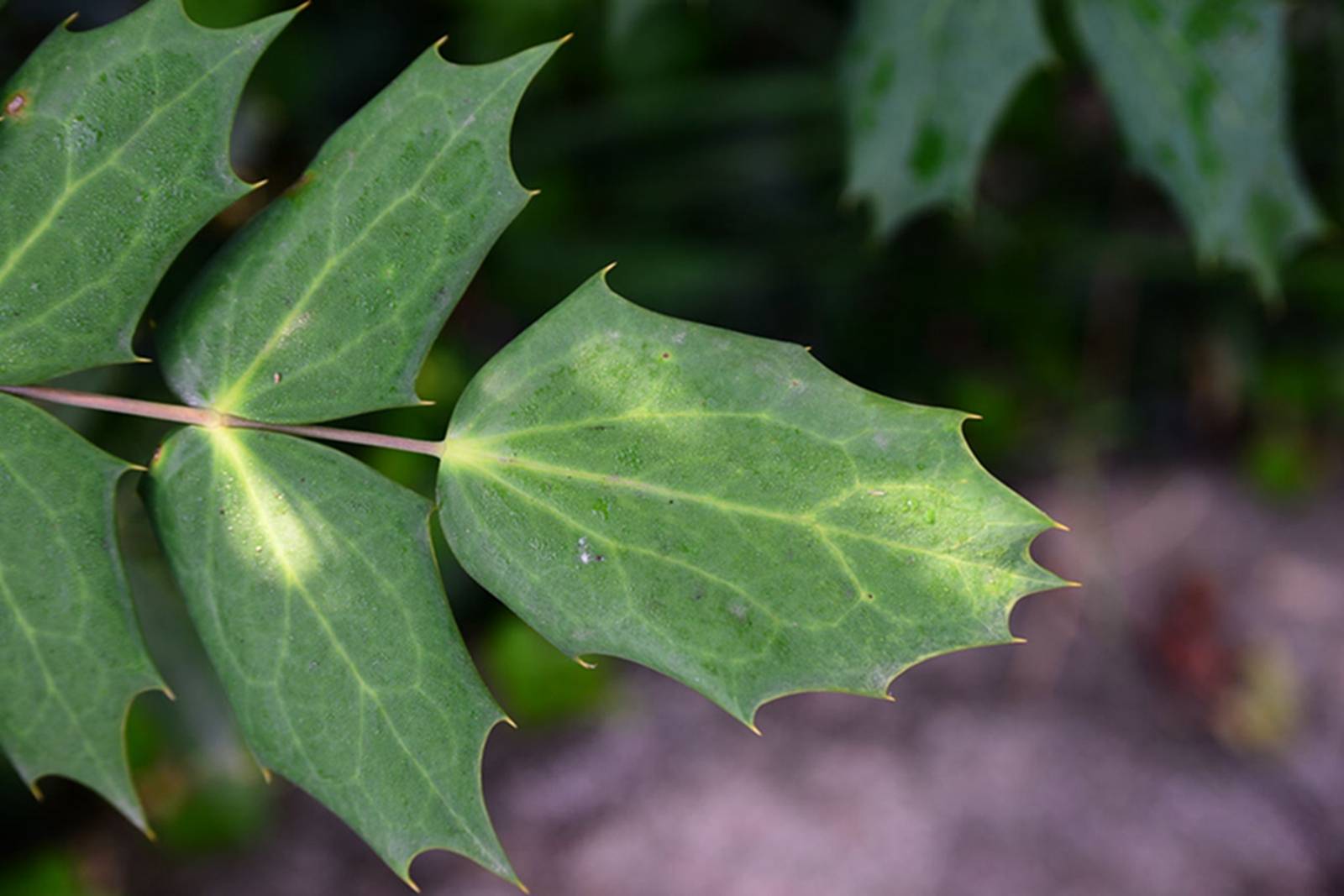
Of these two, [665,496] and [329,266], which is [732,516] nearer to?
[665,496]

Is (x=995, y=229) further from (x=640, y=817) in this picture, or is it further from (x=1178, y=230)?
(x=640, y=817)

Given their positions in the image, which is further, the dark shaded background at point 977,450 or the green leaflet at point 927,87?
the dark shaded background at point 977,450

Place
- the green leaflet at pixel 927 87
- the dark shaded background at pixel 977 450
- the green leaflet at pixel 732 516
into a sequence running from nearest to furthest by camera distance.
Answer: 1. the green leaflet at pixel 732 516
2. the green leaflet at pixel 927 87
3. the dark shaded background at pixel 977 450

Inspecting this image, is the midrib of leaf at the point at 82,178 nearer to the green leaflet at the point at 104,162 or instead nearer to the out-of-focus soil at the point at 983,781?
the green leaflet at the point at 104,162

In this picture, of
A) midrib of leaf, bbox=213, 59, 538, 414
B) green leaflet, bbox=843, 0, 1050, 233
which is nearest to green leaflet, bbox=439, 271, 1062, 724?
midrib of leaf, bbox=213, 59, 538, 414

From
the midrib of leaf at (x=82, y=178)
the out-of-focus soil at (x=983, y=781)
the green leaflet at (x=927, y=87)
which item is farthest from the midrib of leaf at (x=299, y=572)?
the out-of-focus soil at (x=983, y=781)

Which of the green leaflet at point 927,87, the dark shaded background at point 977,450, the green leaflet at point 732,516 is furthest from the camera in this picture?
the dark shaded background at point 977,450
